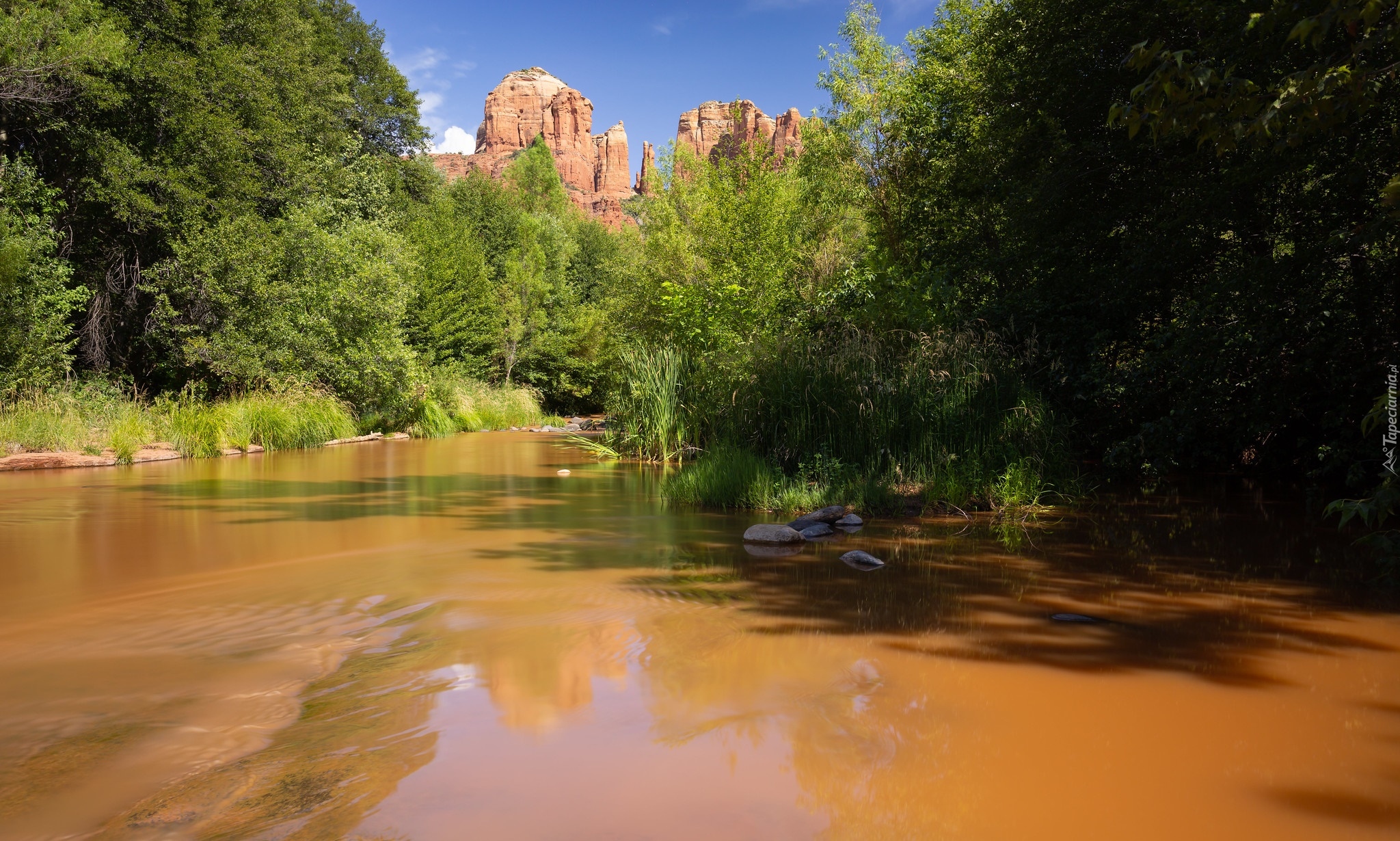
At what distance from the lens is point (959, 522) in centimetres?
760

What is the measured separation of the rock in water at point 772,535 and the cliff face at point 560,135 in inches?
4950

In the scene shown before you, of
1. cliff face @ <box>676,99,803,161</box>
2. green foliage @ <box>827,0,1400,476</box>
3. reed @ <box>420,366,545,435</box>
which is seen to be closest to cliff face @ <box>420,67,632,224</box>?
cliff face @ <box>676,99,803,161</box>

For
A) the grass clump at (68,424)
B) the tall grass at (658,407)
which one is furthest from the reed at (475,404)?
the tall grass at (658,407)

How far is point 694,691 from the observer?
3.36 m

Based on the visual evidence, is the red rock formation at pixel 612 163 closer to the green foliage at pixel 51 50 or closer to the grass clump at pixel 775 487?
the green foliage at pixel 51 50

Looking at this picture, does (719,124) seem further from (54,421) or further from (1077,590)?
(1077,590)

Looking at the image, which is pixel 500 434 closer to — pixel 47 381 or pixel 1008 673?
pixel 47 381

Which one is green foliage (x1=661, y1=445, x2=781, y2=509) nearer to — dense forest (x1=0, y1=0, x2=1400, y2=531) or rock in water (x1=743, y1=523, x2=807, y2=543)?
dense forest (x1=0, y1=0, x2=1400, y2=531)

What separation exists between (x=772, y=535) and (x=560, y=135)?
13407 cm

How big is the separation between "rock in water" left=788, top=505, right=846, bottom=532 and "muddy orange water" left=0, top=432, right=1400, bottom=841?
1.67 ft

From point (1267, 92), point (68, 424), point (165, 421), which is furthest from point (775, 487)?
point (165, 421)

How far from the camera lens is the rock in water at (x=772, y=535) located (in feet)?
21.6

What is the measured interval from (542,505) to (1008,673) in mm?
6265

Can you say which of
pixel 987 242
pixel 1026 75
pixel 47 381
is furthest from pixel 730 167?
pixel 47 381
